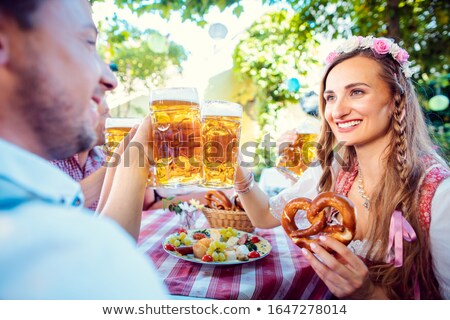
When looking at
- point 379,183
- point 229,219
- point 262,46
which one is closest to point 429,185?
point 379,183

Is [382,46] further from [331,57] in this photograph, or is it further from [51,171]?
[51,171]

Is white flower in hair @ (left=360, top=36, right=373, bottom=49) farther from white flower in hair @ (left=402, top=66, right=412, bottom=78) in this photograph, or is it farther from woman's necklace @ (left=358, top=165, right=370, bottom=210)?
woman's necklace @ (left=358, top=165, right=370, bottom=210)

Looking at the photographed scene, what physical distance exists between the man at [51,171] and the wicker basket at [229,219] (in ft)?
4.00

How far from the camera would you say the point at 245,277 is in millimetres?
1265

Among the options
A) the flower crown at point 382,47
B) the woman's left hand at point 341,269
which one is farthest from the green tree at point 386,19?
the woman's left hand at point 341,269

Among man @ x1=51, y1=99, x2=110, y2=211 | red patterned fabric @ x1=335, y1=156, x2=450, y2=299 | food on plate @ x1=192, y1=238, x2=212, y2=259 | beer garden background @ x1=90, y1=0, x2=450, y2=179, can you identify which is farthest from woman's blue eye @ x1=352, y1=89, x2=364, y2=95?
man @ x1=51, y1=99, x2=110, y2=211

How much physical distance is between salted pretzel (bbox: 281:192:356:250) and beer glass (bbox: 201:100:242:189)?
327mm

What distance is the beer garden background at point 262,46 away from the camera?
390cm

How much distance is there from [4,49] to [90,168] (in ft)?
6.85

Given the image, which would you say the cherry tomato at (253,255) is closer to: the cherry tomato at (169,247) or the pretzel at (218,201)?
the cherry tomato at (169,247)

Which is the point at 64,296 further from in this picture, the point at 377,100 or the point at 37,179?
the point at 377,100

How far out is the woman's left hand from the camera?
3.88ft

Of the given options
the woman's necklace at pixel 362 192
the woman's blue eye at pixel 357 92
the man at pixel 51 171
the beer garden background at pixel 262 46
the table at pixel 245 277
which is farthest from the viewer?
the beer garden background at pixel 262 46
